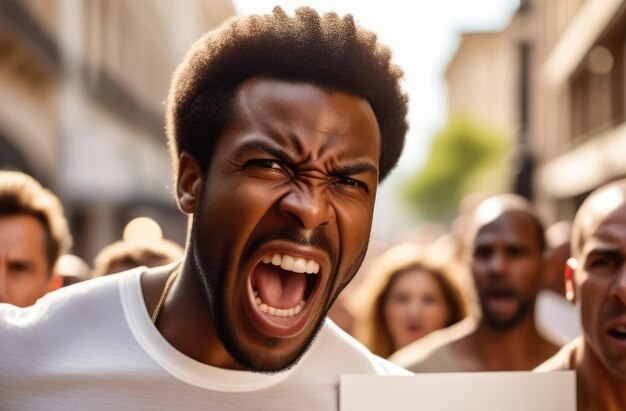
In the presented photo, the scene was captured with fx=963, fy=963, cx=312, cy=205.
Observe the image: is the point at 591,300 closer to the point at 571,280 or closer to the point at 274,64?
the point at 571,280

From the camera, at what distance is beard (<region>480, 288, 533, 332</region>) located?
4.28 m

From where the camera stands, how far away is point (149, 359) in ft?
6.62

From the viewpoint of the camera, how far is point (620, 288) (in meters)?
2.27

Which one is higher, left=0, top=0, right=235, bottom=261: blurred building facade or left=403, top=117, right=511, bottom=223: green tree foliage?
left=403, top=117, right=511, bottom=223: green tree foliage

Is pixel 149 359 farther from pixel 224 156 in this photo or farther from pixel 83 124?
pixel 83 124

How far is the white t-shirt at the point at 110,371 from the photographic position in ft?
6.57

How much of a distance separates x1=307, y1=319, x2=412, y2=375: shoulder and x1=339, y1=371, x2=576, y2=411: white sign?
0.06 m

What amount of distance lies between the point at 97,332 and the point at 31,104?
41.5ft

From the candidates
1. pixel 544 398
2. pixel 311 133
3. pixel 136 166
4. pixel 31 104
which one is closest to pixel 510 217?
pixel 544 398

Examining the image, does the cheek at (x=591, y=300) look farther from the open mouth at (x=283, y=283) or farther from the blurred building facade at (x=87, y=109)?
the blurred building facade at (x=87, y=109)

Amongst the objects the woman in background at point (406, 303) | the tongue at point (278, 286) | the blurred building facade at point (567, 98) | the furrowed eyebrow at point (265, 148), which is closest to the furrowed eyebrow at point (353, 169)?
the furrowed eyebrow at point (265, 148)

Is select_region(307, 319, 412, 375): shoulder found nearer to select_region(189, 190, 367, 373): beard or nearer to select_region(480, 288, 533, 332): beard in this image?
select_region(189, 190, 367, 373): beard

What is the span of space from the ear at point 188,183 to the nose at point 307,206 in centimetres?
22

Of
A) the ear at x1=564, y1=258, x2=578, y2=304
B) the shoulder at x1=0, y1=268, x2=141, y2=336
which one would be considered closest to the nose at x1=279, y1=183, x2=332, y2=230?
the shoulder at x1=0, y1=268, x2=141, y2=336
